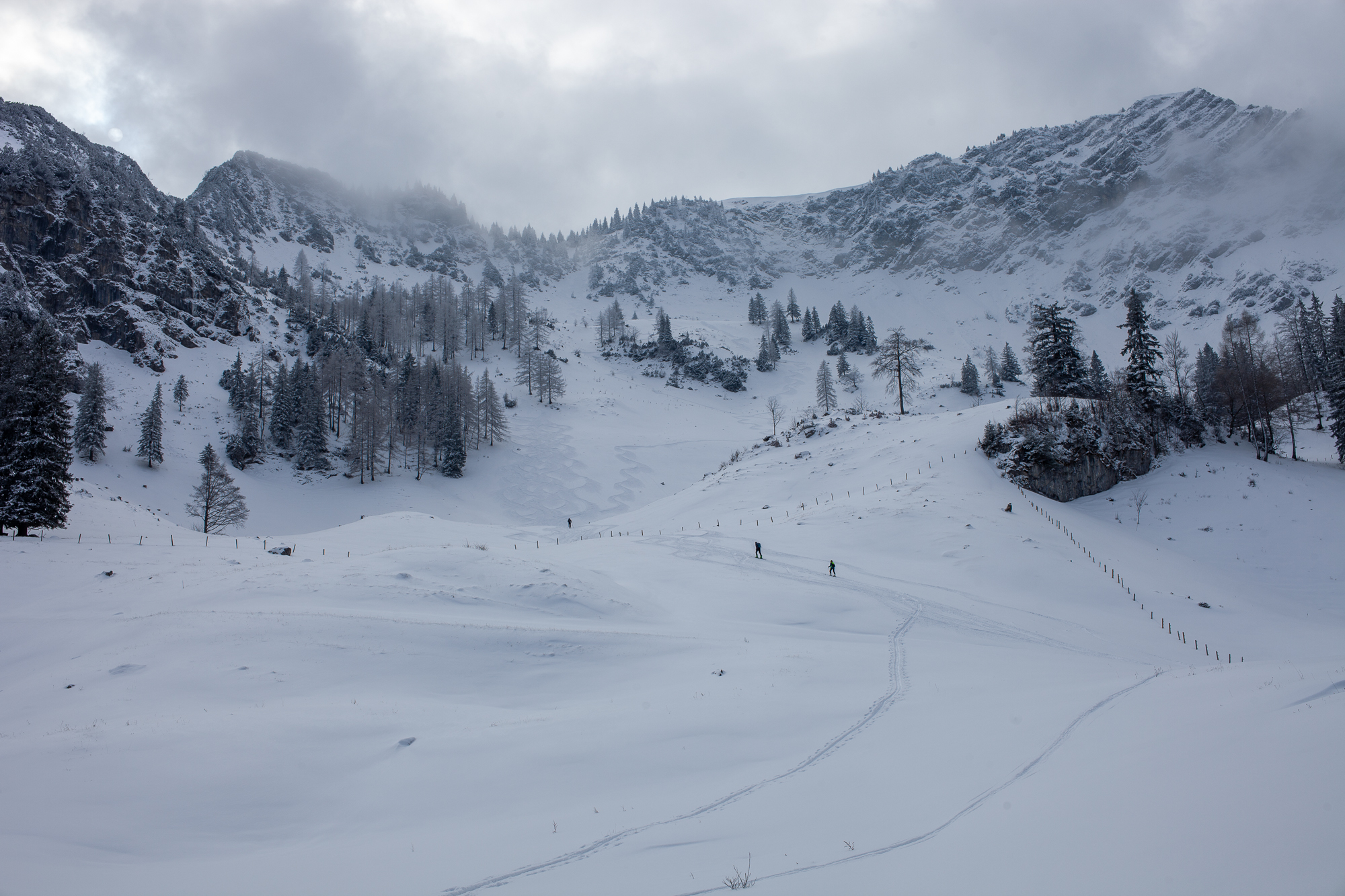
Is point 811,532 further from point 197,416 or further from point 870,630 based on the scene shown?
point 197,416

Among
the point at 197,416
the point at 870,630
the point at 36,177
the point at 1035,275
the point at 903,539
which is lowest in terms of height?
the point at 870,630

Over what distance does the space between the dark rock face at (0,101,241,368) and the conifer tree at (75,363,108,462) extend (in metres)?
19.1

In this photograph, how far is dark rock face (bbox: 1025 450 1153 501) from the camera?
3662 cm

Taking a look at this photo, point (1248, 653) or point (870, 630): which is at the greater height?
point (870, 630)

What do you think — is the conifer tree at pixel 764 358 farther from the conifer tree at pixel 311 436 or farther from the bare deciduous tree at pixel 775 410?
the conifer tree at pixel 311 436

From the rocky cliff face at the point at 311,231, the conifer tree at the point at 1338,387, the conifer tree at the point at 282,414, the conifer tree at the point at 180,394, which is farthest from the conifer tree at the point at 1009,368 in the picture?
the rocky cliff face at the point at 311,231

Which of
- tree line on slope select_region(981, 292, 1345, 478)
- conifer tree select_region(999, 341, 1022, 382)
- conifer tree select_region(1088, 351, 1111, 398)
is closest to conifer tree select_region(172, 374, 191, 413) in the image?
tree line on slope select_region(981, 292, 1345, 478)

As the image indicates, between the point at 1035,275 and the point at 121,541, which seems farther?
the point at 1035,275

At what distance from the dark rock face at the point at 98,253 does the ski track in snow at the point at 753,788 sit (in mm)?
88445

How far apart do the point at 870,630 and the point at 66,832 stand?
19.6 m

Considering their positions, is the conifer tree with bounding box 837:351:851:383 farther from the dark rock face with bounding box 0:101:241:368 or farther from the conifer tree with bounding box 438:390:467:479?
the dark rock face with bounding box 0:101:241:368

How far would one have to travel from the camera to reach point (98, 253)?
75.2m

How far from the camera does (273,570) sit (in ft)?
68.0

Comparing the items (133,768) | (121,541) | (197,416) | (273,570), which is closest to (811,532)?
(273,570)
